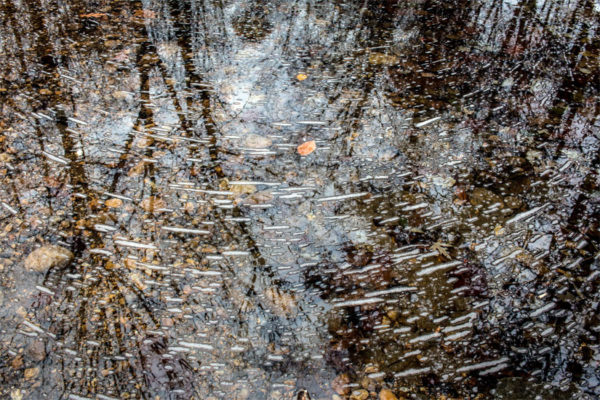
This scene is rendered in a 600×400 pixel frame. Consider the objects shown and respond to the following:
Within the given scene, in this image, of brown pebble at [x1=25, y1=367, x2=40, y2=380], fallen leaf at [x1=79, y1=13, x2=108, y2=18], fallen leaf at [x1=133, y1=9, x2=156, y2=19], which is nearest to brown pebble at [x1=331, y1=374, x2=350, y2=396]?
brown pebble at [x1=25, y1=367, x2=40, y2=380]

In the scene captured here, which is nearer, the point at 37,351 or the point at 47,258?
the point at 37,351

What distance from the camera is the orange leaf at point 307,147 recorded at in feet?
6.57

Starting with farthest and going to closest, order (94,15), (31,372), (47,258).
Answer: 1. (94,15)
2. (47,258)
3. (31,372)

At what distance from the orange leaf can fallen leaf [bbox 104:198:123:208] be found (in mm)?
879

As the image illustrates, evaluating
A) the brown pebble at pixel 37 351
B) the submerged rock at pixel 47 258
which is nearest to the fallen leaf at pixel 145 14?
the submerged rock at pixel 47 258

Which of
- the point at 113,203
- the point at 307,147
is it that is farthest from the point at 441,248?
the point at 113,203

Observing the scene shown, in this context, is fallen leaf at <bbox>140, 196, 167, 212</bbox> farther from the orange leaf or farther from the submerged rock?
the orange leaf

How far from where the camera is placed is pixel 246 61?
2.58m

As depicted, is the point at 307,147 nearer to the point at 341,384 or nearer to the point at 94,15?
the point at 341,384

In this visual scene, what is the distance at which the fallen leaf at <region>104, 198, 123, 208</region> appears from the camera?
1.72 meters

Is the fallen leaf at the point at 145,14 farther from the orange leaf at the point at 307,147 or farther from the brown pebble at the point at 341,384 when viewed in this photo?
the brown pebble at the point at 341,384

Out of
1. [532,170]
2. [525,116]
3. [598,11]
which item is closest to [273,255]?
[532,170]

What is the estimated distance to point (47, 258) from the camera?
152 centimetres

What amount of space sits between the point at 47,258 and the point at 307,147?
124cm
